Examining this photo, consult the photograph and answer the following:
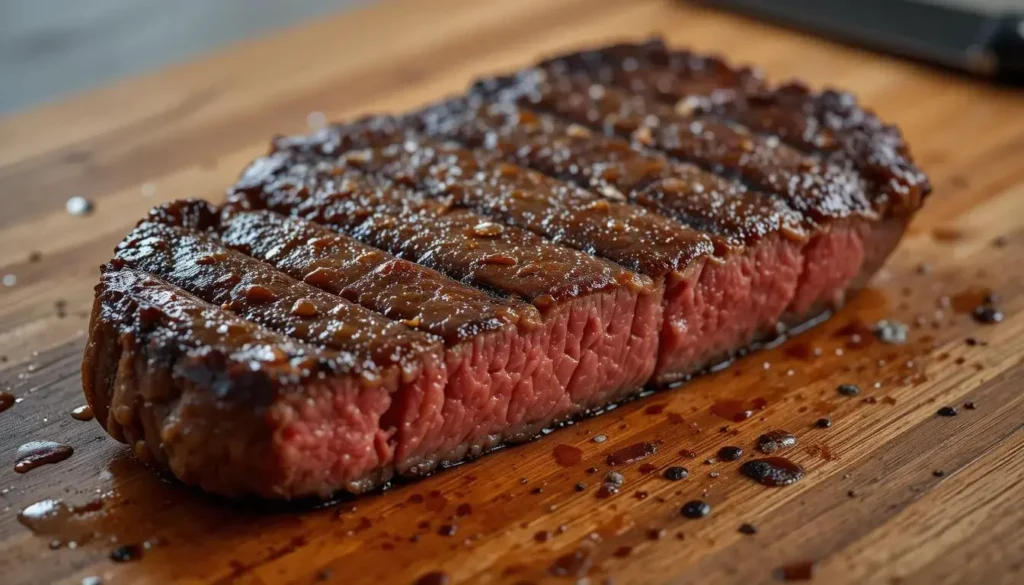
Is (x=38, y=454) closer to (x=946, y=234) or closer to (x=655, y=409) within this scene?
(x=655, y=409)

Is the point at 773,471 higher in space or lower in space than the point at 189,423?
lower

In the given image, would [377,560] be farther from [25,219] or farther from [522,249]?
[25,219]

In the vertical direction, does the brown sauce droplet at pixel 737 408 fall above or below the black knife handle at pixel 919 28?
below

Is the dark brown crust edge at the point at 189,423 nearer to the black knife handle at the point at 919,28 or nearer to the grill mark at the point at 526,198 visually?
the grill mark at the point at 526,198

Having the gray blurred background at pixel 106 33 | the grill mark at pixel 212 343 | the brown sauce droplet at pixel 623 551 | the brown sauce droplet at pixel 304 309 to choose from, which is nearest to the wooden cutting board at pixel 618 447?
the brown sauce droplet at pixel 623 551

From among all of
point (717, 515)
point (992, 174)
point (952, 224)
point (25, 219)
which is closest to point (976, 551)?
point (717, 515)

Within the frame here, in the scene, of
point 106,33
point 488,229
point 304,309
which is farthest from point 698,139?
point 106,33
